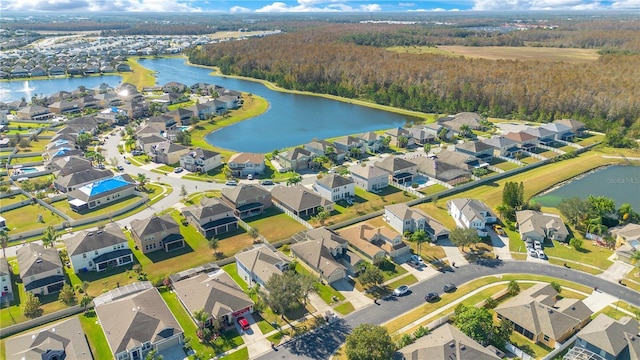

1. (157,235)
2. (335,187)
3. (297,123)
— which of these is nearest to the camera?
(157,235)

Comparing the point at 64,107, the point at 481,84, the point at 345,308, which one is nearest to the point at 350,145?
the point at 345,308

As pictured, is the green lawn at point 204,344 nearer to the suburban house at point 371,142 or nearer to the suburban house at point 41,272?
the suburban house at point 41,272

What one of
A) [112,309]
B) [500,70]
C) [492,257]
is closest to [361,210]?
[492,257]

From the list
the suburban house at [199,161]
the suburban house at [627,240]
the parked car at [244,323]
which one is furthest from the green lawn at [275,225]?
the suburban house at [627,240]

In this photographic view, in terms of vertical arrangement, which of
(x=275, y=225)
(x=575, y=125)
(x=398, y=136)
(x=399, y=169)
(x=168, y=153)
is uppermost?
(x=575, y=125)

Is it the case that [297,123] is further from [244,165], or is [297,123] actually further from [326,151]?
[244,165]

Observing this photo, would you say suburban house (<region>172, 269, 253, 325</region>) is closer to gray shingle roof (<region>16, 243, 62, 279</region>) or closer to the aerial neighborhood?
the aerial neighborhood

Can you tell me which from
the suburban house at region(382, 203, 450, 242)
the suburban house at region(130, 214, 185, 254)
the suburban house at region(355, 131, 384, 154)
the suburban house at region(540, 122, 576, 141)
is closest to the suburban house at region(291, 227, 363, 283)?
the suburban house at region(382, 203, 450, 242)
